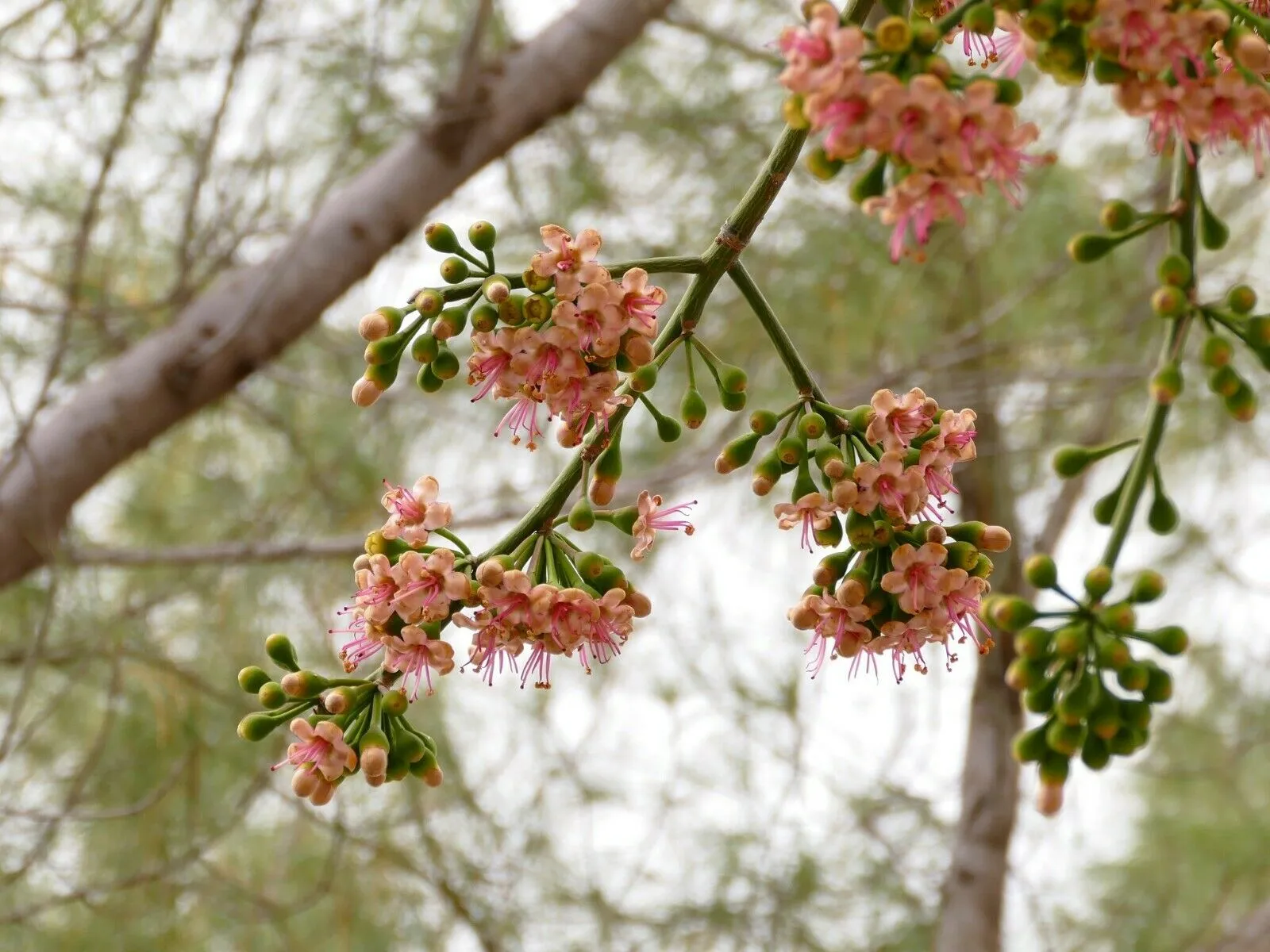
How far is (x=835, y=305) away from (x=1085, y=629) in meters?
1.68

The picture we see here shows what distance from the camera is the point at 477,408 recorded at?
2.54 m

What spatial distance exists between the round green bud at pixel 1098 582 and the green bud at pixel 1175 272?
0.11 m

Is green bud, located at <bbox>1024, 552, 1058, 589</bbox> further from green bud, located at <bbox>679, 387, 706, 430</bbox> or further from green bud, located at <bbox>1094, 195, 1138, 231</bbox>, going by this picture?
green bud, located at <bbox>679, 387, 706, 430</bbox>

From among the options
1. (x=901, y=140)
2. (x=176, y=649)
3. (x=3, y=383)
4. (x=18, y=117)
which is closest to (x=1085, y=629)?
(x=901, y=140)

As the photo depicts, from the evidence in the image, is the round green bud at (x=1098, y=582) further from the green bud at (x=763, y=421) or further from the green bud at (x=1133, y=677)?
the green bud at (x=763, y=421)

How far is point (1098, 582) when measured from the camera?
1.52 ft

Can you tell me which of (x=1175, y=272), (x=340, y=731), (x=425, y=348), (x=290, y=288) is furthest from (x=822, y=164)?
(x=290, y=288)

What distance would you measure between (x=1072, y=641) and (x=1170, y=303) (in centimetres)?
13

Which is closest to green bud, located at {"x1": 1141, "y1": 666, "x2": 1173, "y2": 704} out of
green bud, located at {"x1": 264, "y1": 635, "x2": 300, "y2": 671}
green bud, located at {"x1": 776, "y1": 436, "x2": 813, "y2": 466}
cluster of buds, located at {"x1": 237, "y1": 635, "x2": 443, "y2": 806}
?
green bud, located at {"x1": 776, "y1": 436, "x2": 813, "y2": 466}

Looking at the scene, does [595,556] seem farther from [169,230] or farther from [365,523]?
[169,230]

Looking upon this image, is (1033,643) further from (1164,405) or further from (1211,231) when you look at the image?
(1211,231)

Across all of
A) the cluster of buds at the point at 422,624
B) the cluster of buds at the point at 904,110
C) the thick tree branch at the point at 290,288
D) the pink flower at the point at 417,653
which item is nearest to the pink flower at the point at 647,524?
the cluster of buds at the point at 422,624

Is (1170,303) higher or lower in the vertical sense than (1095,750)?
higher

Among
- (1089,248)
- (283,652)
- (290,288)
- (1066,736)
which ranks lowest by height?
(1066,736)
